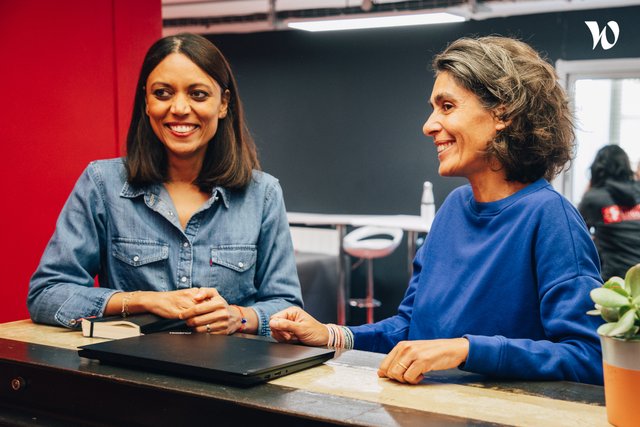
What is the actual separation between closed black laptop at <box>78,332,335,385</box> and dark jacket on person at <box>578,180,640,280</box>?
4.39 m

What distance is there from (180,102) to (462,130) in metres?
0.80

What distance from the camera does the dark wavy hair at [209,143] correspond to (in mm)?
2238

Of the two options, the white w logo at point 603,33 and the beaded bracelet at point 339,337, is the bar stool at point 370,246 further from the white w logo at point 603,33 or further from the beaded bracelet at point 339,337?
the beaded bracelet at point 339,337

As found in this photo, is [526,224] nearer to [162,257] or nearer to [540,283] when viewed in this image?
[540,283]

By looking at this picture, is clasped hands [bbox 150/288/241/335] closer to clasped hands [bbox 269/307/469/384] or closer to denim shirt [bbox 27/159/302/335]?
denim shirt [bbox 27/159/302/335]

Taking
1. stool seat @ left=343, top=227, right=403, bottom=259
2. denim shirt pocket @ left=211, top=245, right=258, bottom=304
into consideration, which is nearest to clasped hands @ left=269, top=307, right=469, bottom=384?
denim shirt pocket @ left=211, top=245, right=258, bottom=304

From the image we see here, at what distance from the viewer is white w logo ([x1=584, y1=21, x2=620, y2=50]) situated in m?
7.57

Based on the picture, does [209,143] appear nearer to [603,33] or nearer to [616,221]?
[616,221]

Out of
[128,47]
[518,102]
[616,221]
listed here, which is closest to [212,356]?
[518,102]

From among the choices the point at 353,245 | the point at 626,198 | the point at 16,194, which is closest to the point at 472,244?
the point at 16,194

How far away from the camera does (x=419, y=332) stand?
1.89 metres

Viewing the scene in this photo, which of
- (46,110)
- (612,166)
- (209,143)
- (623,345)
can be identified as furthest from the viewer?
(612,166)

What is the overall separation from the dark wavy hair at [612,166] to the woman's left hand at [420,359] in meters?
4.70

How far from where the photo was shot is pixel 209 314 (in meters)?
1.96
